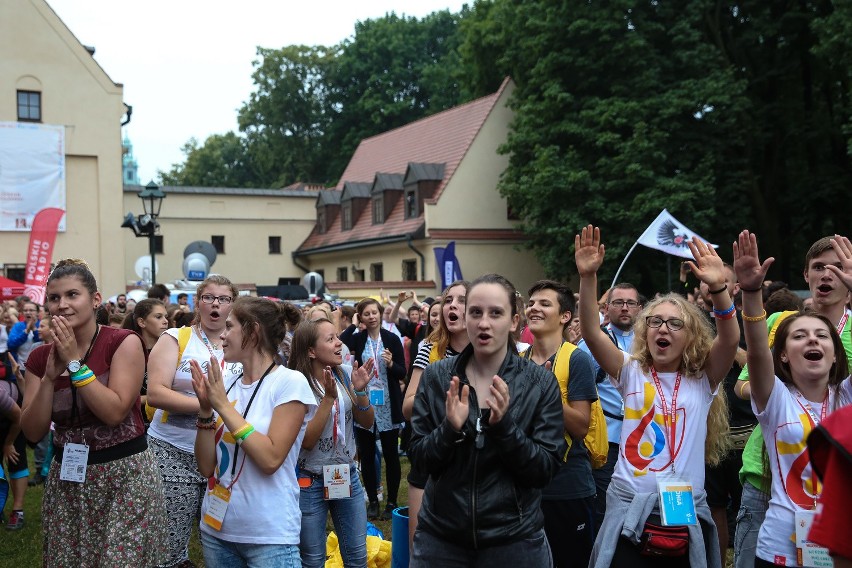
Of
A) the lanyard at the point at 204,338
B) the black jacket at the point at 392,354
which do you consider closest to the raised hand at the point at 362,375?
the lanyard at the point at 204,338

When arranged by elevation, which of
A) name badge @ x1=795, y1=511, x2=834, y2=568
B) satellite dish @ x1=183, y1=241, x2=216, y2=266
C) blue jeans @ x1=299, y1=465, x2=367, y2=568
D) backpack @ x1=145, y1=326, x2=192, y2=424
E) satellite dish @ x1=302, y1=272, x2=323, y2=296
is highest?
satellite dish @ x1=183, y1=241, x2=216, y2=266

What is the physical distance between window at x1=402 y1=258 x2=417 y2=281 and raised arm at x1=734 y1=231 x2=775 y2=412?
30354mm

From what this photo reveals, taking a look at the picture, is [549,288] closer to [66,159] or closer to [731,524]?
[731,524]

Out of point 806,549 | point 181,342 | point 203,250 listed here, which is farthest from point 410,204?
point 806,549

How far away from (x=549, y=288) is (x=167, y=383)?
8.05ft

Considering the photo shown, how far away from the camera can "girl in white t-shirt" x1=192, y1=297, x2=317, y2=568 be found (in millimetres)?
4059

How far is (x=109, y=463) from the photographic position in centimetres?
446

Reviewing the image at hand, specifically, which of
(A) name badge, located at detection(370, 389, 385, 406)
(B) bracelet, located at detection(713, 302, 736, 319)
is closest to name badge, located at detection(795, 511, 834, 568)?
(B) bracelet, located at detection(713, 302, 736, 319)

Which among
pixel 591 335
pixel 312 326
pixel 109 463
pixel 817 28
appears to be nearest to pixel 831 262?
pixel 591 335

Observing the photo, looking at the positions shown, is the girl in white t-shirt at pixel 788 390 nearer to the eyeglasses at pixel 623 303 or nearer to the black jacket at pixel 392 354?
the eyeglasses at pixel 623 303

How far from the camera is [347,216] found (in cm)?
3988

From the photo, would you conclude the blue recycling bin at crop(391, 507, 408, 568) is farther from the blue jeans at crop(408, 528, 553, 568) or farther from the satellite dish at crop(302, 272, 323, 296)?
the satellite dish at crop(302, 272, 323, 296)

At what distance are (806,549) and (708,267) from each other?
1.30m

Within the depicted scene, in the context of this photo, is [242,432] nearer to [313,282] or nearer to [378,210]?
[313,282]
